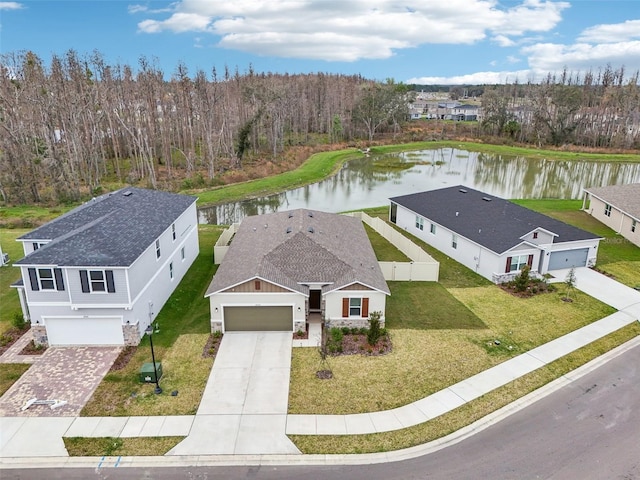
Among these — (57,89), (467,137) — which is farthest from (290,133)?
(57,89)

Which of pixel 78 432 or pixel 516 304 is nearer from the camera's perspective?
pixel 78 432

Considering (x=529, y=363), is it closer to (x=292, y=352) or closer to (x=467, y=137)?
(x=292, y=352)

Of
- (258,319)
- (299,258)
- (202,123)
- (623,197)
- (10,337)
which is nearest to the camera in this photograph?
(10,337)

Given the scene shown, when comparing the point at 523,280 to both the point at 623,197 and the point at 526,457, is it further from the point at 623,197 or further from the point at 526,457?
the point at 623,197

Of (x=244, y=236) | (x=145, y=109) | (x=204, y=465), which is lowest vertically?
(x=204, y=465)

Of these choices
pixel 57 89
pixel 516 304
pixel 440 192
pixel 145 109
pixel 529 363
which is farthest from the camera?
pixel 145 109

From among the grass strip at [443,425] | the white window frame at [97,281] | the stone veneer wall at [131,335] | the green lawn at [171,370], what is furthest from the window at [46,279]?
the grass strip at [443,425]

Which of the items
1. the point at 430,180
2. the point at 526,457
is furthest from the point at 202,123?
the point at 526,457

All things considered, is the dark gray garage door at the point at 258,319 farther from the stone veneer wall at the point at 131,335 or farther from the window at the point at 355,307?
the stone veneer wall at the point at 131,335

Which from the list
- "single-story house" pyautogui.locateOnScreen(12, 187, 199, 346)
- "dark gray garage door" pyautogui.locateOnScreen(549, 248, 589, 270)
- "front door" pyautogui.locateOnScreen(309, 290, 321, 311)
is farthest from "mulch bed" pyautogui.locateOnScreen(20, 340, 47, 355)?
"dark gray garage door" pyautogui.locateOnScreen(549, 248, 589, 270)
